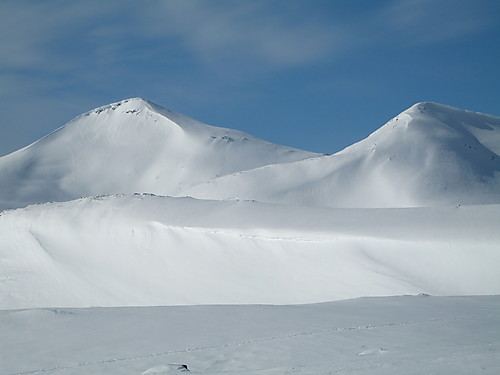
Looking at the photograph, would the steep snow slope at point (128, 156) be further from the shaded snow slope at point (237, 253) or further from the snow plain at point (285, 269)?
the shaded snow slope at point (237, 253)

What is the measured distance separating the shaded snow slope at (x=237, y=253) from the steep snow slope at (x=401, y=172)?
9.20 metres

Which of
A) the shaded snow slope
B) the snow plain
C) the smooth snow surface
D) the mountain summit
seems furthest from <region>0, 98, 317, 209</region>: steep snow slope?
the smooth snow surface

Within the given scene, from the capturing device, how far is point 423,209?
14.1 metres

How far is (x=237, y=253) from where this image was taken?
12812 mm

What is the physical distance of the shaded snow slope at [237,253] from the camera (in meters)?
10.9

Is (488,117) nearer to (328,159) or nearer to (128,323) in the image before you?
(328,159)

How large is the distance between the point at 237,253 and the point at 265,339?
292 inches

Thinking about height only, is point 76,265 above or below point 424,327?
above

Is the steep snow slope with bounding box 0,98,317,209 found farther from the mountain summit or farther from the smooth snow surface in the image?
the smooth snow surface

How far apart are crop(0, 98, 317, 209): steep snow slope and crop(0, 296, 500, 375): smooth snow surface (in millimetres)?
28347

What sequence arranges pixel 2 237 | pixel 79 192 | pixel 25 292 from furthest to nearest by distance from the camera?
1. pixel 79 192
2. pixel 2 237
3. pixel 25 292

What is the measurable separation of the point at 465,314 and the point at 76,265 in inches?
392

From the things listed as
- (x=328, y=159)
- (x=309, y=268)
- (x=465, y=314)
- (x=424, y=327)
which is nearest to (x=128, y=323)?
(x=424, y=327)

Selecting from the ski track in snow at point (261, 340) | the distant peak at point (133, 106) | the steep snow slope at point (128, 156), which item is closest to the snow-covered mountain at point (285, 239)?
the ski track in snow at point (261, 340)
